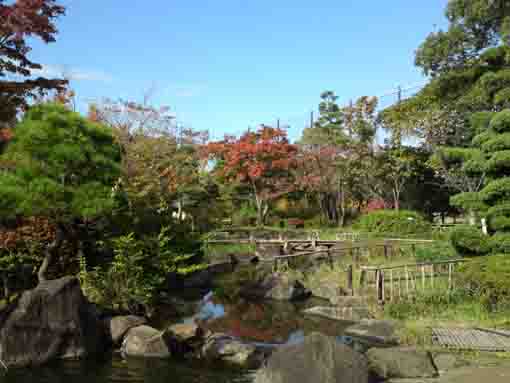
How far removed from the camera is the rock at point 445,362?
21.7 ft

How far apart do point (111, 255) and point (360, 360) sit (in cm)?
676

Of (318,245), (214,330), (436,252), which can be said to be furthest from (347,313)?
(318,245)

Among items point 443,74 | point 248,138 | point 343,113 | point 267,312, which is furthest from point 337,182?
point 267,312

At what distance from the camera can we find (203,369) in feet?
23.7

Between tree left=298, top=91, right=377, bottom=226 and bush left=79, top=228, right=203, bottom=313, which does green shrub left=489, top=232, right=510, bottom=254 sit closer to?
bush left=79, top=228, right=203, bottom=313

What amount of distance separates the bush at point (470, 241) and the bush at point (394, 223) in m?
10.1

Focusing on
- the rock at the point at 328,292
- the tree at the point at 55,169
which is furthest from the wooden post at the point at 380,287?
the tree at the point at 55,169

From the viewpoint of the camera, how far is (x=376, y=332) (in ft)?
28.8

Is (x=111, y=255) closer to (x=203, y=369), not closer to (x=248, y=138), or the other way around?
(x=203, y=369)

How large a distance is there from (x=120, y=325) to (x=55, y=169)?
311 cm

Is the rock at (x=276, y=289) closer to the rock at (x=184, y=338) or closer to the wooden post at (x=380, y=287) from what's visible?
the wooden post at (x=380, y=287)

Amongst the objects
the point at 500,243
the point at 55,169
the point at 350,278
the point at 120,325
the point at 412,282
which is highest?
the point at 55,169

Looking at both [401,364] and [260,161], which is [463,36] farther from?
[401,364]

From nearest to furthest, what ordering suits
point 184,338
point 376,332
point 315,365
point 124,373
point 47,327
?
point 315,365
point 124,373
point 47,327
point 184,338
point 376,332
